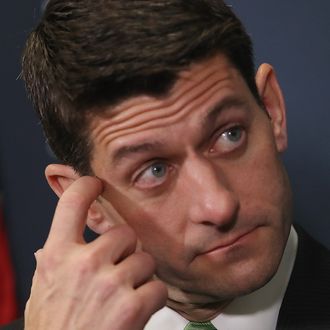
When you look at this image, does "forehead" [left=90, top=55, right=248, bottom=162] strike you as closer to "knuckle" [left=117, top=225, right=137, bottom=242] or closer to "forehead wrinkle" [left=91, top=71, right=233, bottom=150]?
"forehead wrinkle" [left=91, top=71, right=233, bottom=150]

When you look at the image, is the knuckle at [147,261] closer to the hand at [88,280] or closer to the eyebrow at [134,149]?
the hand at [88,280]

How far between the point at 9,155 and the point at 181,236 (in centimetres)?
91

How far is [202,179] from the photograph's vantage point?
37.6 inches

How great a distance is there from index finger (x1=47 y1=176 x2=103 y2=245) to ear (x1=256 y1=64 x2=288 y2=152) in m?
0.32

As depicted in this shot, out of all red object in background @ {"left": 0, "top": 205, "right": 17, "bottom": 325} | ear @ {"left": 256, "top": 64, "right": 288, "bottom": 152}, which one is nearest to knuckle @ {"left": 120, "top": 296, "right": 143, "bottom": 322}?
ear @ {"left": 256, "top": 64, "right": 288, "bottom": 152}

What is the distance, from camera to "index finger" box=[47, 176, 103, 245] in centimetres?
98

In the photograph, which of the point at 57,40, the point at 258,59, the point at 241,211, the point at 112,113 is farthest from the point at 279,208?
the point at 258,59

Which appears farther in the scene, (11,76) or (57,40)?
(11,76)

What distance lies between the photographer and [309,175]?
4.73 ft

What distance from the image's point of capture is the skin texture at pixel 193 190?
0.96 meters

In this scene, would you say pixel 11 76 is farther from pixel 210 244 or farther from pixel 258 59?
pixel 210 244

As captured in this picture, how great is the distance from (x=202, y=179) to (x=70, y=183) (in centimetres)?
28

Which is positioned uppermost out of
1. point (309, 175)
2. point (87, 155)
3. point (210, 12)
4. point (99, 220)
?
point (210, 12)

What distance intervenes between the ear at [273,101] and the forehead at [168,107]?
0.14 meters
